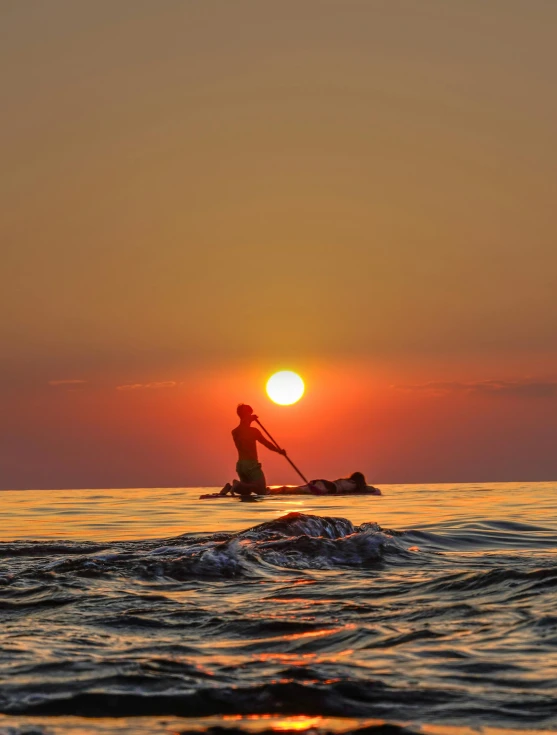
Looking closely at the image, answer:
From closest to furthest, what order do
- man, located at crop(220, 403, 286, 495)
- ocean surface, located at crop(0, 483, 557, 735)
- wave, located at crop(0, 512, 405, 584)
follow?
ocean surface, located at crop(0, 483, 557, 735), wave, located at crop(0, 512, 405, 584), man, located at crop(220, 403, 286, 495)

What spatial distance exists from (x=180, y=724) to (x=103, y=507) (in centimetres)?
1866

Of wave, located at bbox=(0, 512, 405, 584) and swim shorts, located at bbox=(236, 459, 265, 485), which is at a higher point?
swim shorts, located at bbox=(236, 459, 265, 485)

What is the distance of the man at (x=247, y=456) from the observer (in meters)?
26.3

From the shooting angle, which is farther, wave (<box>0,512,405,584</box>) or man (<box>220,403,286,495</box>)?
man (<box>220,403,286,495</box>)

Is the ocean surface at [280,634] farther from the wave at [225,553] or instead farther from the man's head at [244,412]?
the man's head at [244,412]

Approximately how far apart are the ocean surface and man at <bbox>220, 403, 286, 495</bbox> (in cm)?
1439

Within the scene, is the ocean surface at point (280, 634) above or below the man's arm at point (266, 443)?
below

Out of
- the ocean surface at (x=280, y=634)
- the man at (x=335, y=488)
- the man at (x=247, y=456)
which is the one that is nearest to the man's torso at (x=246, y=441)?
the man at (x=247, y=456)

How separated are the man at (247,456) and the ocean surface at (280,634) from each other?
566 inches

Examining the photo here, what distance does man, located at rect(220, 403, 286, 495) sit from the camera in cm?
2634

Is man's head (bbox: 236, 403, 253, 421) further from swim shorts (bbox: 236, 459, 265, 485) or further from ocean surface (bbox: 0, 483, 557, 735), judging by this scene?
ocean surface (bbox: 0, 483, 557, 735)

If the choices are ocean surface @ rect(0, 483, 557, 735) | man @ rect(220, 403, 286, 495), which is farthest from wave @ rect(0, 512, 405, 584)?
man @ rect(220, 403, 286, 495)

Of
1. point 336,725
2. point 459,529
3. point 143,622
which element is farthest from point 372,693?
point 459,529

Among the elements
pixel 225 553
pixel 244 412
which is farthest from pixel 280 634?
pixel 244 412
